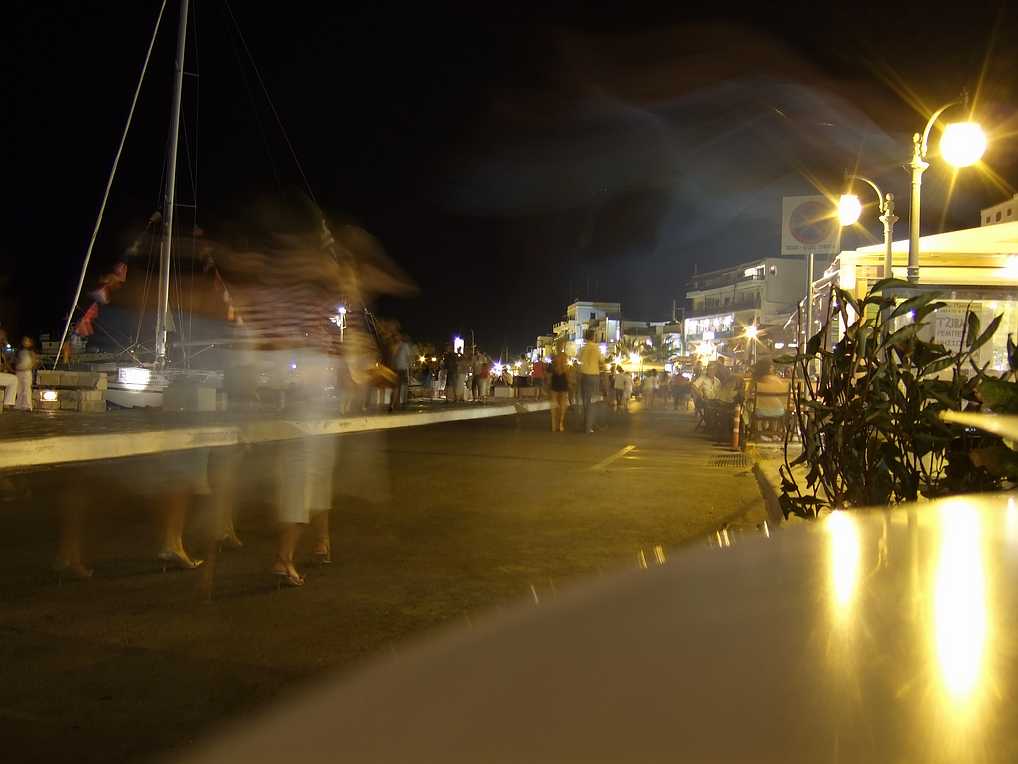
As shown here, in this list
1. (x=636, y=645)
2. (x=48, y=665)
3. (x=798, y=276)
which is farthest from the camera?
(x=798, y=276)

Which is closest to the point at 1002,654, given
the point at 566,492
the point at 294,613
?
the point at 294,613

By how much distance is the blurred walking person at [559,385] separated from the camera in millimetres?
17094

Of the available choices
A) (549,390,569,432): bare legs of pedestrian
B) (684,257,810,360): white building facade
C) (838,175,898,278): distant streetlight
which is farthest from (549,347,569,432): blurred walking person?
(684,257,810,360): white building facade

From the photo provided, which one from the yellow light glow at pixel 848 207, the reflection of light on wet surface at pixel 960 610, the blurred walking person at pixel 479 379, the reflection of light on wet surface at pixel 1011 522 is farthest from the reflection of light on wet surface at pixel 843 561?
the blurred walking person at pixel 479 379

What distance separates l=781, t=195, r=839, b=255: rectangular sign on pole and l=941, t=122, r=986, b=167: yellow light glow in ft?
11.0

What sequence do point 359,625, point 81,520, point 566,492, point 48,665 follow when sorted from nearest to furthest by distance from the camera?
point 48,665 < point 359,625 < point 81,520 < point 566,492

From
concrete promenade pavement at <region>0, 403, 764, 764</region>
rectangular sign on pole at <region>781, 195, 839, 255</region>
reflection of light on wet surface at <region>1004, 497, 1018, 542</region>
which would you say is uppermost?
rectangular sign on pole at <region>781, 195, 839, 255</region>

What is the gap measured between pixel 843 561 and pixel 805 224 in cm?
1287

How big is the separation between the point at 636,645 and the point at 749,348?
26.9 metres

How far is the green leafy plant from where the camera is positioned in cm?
511

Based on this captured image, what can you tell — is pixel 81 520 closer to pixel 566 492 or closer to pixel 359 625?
pixel 359 625

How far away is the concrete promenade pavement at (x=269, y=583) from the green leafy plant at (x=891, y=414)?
1.41 metres

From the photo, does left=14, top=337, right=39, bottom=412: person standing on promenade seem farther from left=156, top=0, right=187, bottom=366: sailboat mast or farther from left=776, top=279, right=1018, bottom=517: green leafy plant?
left=776, top=279, right=1018, bottom=517: green leafy plant

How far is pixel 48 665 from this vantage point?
3781mm
